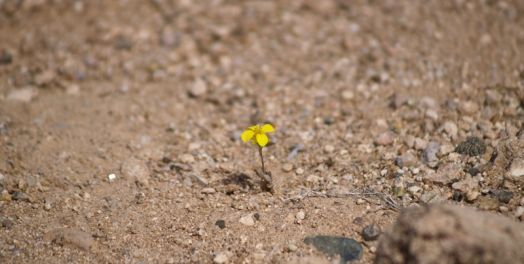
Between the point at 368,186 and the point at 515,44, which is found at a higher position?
the point at 515,44

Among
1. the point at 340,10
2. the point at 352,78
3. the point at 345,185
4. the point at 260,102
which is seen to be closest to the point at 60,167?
the point at 260,102

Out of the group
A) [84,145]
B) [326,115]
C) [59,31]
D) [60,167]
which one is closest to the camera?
[60,167]

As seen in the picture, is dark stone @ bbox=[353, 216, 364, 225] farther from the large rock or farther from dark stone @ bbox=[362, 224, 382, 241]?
the large rock

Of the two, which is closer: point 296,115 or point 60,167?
point 60,167

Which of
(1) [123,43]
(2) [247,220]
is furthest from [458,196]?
(1) [123,43]

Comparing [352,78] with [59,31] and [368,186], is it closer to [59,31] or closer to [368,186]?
[368,186]

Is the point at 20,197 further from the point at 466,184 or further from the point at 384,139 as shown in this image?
the point at 466,184

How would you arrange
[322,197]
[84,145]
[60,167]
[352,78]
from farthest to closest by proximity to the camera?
[352,78]
[84,145]
[60,167]
[322,197]
